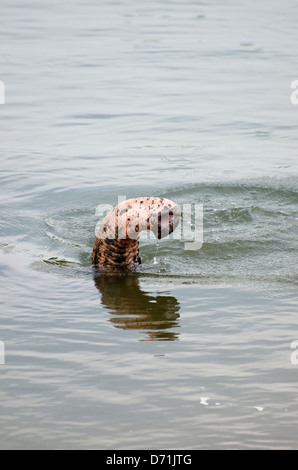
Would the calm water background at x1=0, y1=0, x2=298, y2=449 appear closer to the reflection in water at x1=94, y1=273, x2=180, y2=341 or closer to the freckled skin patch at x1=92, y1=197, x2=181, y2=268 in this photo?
the reflection in water at x1=94, y1=273, x2=180, y2=341

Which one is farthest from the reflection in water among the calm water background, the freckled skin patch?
the freckled skin patch

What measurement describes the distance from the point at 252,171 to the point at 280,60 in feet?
20.6

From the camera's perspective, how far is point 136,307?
18.5 ft

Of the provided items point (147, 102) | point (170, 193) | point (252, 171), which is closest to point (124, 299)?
point (170, 193)

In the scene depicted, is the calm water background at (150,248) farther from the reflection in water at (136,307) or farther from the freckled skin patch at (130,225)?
the freckled skin patch at (130,225)

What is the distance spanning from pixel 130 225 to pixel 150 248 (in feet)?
4.50

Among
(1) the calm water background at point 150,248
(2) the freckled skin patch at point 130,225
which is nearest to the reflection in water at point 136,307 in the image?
(1) the calm water background at point 150,248

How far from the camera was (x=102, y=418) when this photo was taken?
13.4ft

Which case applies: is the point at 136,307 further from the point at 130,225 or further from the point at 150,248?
the point at 150,248

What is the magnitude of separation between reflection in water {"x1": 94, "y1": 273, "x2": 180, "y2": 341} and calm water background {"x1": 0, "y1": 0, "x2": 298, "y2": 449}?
0.02 metres

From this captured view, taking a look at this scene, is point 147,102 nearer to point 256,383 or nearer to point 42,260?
point 42,260

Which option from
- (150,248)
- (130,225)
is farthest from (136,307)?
(150,248)

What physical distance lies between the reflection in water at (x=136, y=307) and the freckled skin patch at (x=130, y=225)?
0.19 meters

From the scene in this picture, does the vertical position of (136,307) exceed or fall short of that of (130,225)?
it falls short
